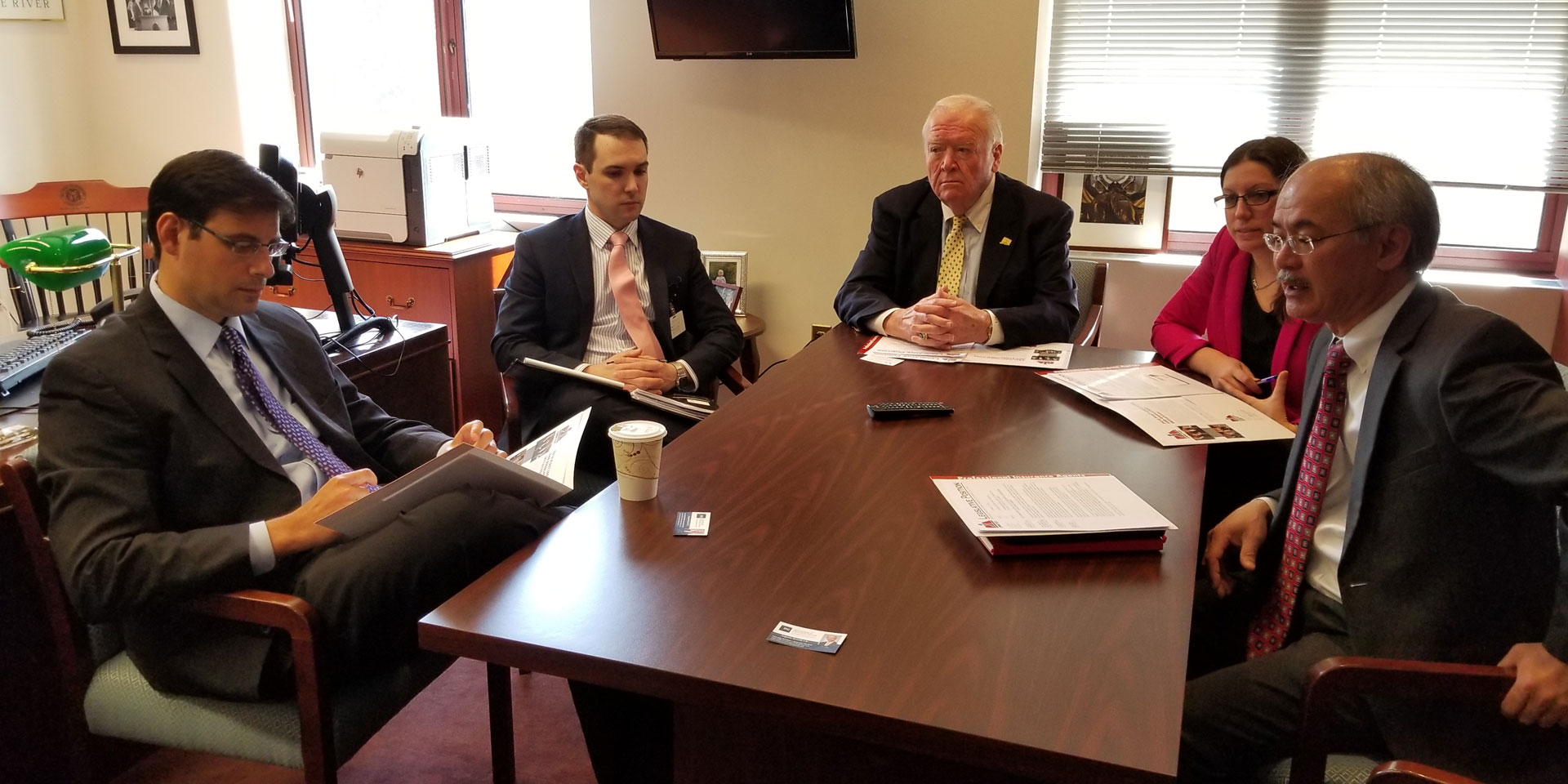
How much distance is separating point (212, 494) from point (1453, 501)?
5.86 ft

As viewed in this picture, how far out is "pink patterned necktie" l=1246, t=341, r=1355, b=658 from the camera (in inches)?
60.8

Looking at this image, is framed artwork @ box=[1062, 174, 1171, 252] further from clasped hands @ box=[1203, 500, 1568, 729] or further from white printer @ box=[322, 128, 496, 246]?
clasped hands @ box=[1203, 500, 1568, 729]

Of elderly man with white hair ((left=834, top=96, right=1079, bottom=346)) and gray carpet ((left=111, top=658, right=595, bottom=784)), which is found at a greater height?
elderly man with white hair ((left=834, top=96, right=1079, bottom=346))

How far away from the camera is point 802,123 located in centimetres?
373

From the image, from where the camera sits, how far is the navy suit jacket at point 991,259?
2.73 meters

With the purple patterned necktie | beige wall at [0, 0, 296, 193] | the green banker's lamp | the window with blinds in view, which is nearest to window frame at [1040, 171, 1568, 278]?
the window with blinds

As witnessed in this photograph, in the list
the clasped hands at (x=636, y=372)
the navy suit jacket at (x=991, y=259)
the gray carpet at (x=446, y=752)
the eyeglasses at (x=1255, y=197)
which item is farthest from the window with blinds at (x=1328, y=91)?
the gray carpet at (x=446, y=752)

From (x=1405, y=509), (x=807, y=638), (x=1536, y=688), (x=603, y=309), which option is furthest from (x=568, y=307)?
(x=1536, y=688)

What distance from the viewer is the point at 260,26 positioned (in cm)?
456

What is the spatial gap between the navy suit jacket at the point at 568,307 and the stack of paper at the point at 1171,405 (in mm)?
994

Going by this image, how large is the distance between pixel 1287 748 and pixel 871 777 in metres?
0.60

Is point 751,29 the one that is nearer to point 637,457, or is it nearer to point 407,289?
point 407,289

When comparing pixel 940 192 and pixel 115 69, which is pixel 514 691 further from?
pixel 115 69

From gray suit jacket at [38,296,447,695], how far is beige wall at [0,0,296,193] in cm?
343
